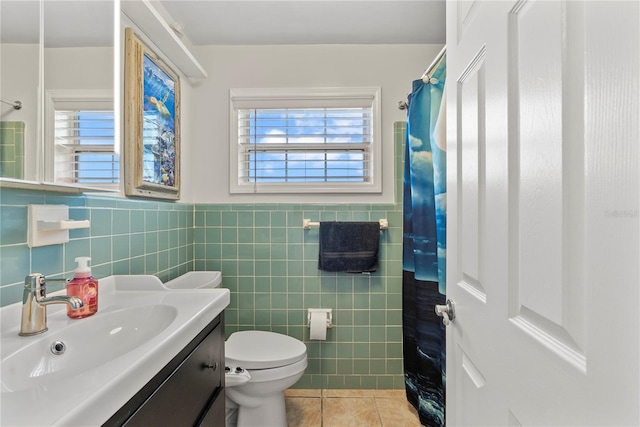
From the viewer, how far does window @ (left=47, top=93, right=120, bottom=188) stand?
853 mm

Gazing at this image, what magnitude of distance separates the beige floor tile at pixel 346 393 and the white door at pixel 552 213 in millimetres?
1277

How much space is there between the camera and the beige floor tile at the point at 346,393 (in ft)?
6.08

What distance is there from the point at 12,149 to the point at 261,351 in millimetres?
1241

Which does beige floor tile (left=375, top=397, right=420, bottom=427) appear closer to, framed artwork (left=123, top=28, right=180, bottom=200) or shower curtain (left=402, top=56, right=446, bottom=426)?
shower curtain (left=402, top=56, right=446, bottom=426)

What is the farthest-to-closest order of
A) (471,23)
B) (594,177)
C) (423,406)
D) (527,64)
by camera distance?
1. (423,406)
2. (471,23)
3. (527,64)
4. (594,177)

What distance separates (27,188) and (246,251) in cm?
119

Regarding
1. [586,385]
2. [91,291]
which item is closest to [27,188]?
[91,291]

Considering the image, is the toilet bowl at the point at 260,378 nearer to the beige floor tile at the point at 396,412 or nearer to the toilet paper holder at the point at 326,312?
the toilet paper holder at the point at 326,312

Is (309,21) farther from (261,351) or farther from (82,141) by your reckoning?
(261,351)

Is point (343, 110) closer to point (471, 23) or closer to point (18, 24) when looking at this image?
point (471, 23)

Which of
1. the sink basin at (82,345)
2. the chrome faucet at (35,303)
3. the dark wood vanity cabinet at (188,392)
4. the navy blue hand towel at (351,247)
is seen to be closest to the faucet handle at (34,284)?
the chrome faucet at (35,303)

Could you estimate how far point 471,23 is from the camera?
74 centimetres

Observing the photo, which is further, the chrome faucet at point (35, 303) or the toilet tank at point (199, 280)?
the toilet tank at point (199, 280)

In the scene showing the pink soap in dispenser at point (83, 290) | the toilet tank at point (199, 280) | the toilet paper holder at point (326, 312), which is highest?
the pink soap in dispenser at point (83, 290)
